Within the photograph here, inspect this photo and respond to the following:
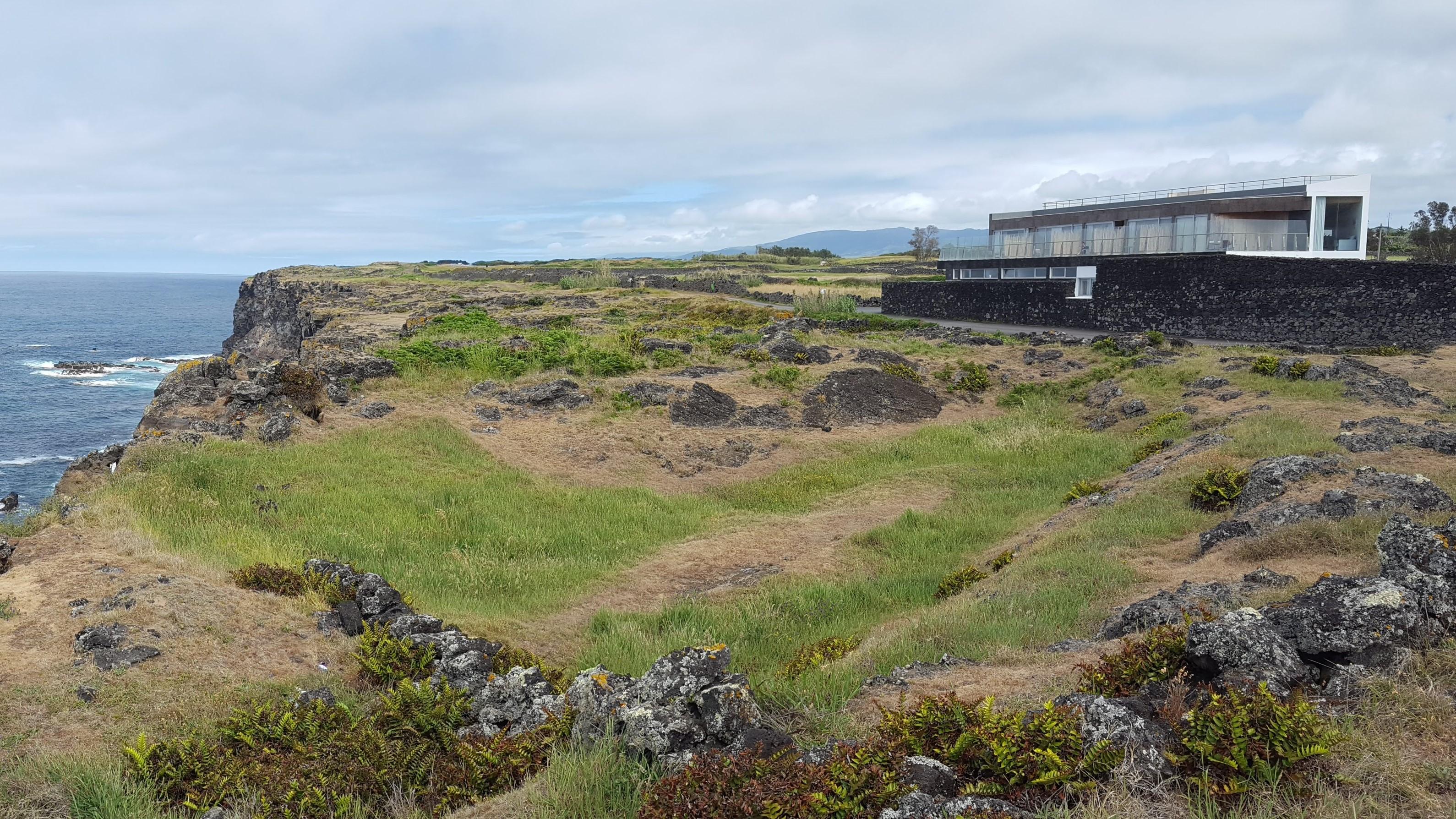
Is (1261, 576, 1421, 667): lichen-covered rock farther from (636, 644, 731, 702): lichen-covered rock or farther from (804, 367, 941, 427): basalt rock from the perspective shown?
(804, 367, 941, 427): basalt rock

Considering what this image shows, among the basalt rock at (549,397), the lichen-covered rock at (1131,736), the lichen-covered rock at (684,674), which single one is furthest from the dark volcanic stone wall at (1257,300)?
the lichen-covered rock at (684,674)

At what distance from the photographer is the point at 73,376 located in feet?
183

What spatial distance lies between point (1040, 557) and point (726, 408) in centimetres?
1240

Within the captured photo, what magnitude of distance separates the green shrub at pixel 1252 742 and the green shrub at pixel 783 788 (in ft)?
4.94

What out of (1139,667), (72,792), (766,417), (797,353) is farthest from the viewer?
(797,353)

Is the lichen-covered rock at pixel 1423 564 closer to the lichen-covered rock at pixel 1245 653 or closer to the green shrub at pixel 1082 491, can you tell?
the lichen-covered rock at pixel 1245 653

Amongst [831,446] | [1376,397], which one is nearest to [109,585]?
[831,446]

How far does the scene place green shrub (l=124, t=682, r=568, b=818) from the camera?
17.1ft

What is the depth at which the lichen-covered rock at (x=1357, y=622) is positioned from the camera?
4.96m

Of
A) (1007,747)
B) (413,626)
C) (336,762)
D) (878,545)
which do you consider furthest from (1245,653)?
(878,545)

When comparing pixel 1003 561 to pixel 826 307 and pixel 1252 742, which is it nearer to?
pixel 1252 742

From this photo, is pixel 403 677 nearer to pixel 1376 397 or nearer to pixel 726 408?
pixel 726 408

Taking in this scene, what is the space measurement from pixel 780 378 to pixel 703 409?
134 inches

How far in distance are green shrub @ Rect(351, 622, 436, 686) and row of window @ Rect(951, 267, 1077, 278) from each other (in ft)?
116
